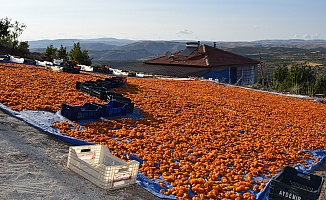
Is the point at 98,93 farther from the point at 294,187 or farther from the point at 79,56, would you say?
the point at 79,56

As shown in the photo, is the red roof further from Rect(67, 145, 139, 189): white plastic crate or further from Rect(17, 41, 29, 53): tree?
Rect(67, 145, 139, 189): white plastic crate

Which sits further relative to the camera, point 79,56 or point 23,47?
point 79,56

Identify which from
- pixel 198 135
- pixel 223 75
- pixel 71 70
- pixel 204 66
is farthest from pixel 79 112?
pixel 223 75

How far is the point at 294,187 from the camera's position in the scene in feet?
13.2

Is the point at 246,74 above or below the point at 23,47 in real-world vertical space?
below

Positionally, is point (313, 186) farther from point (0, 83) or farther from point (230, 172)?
point (0, 83)

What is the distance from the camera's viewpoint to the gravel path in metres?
3.99

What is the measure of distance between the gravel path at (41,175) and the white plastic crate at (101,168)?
3.4 inches

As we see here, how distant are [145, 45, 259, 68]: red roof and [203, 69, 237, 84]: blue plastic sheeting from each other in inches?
22.4

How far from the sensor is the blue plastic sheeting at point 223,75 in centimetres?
2479

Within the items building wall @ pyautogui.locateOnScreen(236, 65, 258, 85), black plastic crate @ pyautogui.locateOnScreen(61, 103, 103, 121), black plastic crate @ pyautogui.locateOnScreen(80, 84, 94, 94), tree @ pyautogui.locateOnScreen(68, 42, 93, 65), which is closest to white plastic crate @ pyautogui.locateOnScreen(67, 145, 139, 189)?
black plastic crate @ pyautogui.locateOnScreen(61, 103, 103, 121)

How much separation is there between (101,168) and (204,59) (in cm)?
2337

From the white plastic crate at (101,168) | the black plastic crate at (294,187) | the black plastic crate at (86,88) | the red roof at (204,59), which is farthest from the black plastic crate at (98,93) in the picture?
the red roof at (204,59)

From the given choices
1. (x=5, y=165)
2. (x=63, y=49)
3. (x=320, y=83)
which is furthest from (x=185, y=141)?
(x=63, y=49)
